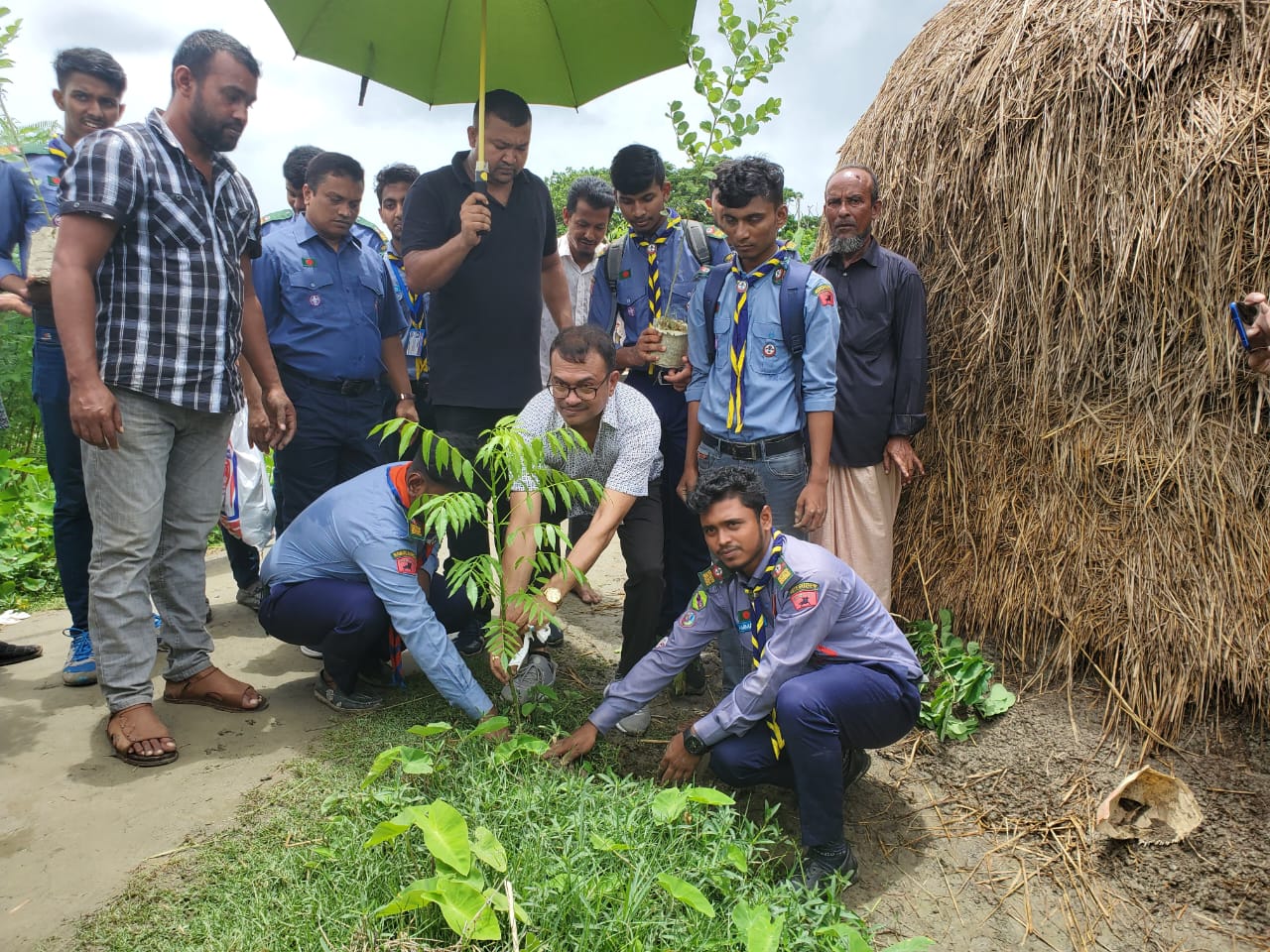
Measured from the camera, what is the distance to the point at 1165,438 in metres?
3.24

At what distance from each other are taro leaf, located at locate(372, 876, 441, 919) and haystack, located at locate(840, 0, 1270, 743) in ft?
8.31

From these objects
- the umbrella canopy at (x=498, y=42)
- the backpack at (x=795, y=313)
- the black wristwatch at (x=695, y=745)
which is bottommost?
the black wristwatch at (x=695, y=745)

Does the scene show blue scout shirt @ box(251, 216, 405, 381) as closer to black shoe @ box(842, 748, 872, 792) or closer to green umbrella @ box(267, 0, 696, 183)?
green umbrella @ box(267, 0, 696, 183)

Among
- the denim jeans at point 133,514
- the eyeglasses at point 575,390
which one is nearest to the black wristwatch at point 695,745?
the eyeglasses at point 575,390

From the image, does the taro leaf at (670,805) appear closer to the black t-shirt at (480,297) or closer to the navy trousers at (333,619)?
the navy trousers at (333,619)

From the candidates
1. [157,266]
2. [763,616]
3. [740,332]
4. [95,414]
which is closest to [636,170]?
[740,332]

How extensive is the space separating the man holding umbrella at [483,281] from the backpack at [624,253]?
0.37m

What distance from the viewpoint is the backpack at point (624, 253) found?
4121mm

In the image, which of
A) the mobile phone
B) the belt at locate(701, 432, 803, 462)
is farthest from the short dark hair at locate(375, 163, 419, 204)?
the mobile phone

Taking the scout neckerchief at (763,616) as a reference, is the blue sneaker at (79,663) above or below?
below

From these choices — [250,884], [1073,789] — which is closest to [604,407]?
[250,884]

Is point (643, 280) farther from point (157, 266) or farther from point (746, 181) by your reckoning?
point (157, 266)

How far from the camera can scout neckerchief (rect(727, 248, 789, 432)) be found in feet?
11.4

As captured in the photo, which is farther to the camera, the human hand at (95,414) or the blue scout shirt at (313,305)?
the blue scout shirt at (313,305)
